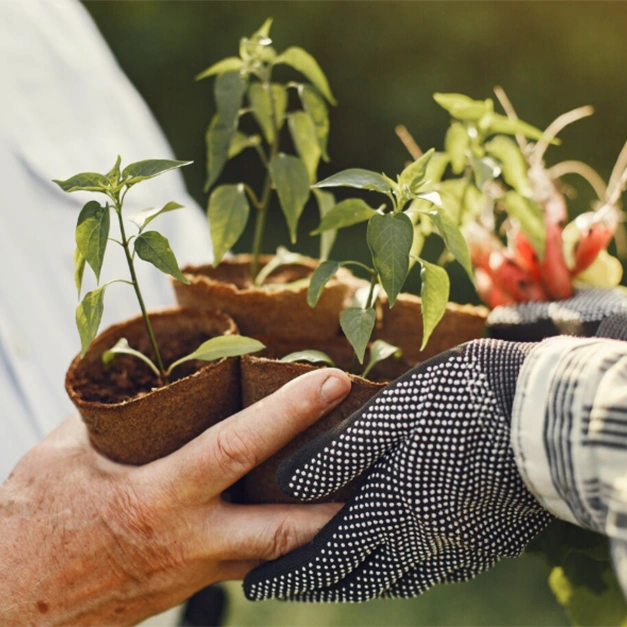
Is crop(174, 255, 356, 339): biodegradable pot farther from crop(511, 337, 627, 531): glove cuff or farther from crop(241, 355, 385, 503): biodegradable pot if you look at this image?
crop(511, 337, 627, 531): glove cuff

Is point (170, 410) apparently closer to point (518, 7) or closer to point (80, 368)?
point (80, 368)

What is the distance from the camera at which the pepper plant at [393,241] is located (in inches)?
19.8

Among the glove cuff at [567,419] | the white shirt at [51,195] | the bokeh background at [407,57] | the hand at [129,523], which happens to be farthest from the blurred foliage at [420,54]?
the glove cuff at [567,419]

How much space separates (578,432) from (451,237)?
0.57 ft

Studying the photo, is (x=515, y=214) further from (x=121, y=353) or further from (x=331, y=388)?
(x=121, y=353)

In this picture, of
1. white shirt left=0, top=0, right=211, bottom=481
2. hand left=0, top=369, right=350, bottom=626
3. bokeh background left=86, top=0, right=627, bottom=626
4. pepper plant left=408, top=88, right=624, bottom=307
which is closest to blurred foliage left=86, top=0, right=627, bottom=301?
bokeh background left=86, top=0, right=627, bottom=626

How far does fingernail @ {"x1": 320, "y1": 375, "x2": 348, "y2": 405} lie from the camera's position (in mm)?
539

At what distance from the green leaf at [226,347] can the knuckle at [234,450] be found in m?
0.06

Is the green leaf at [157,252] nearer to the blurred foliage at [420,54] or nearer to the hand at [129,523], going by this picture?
the hand at [129,523]

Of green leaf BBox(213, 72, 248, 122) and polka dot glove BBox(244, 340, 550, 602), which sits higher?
green leaf BBox(213, 72, 248, 122)

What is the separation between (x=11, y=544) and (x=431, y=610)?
1.04 metres

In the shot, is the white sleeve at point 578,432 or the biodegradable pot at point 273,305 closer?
the white sleeve at point 578,432

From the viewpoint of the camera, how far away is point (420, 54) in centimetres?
249

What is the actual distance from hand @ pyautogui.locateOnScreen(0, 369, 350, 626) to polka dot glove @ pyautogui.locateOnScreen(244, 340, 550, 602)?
36 mm
